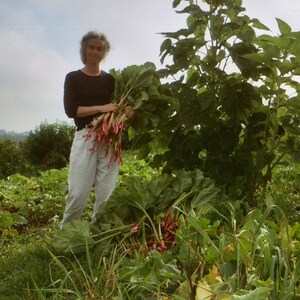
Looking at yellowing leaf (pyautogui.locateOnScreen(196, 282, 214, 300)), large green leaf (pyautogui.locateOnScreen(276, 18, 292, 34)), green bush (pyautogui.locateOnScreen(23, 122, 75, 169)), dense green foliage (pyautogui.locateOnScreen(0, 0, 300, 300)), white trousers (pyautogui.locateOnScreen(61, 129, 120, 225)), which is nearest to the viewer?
yellowing leaf (pyautogui.locateOnScreen(196, 282, 214, 300))

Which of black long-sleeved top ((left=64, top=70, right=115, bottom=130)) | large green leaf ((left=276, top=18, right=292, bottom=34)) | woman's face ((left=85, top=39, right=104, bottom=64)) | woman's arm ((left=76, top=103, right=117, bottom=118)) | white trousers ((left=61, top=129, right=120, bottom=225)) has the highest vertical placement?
woman's face ((left=85, top=39, right=104, bottom=64))

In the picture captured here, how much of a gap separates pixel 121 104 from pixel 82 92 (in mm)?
298

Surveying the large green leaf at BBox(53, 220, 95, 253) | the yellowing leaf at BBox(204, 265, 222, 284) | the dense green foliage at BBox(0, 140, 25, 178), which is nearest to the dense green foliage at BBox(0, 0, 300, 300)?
the large green leaf at BBox(53, 220, 95, 253)

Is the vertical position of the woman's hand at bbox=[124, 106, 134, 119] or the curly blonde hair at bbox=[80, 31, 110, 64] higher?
the curly blonde hair at bbox=[80, 31, 110, 64]

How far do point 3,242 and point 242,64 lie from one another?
248 centimetres

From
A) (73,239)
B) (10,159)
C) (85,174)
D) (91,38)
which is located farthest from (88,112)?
(10,159)

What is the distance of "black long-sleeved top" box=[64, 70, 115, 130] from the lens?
3.84 meters

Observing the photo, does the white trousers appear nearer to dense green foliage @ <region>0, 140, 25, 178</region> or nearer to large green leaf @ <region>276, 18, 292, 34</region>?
large green leaf @ <region>276, 18, 292, 34</region>

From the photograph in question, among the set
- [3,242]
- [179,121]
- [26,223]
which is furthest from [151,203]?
[26,223]

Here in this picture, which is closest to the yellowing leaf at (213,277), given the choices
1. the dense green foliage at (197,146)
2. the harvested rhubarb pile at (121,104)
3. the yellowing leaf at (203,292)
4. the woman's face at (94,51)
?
the yellowing leaf at (203,292)

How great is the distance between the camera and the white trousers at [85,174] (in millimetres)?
3889

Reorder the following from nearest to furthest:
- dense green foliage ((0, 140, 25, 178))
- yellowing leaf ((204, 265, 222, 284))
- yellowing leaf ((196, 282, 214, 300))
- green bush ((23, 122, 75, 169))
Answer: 1. yellowing leaf ((196, 282, 214, 300))
2. yellowing leaf ((204, 265, 222, 284))
3. dense green foliage ((0, 140, 25, 178))
4. green bush ((23, 122, 75, 169))

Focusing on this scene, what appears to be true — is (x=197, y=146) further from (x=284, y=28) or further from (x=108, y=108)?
(x=284, y=28)

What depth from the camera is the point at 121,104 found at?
3893 mm
